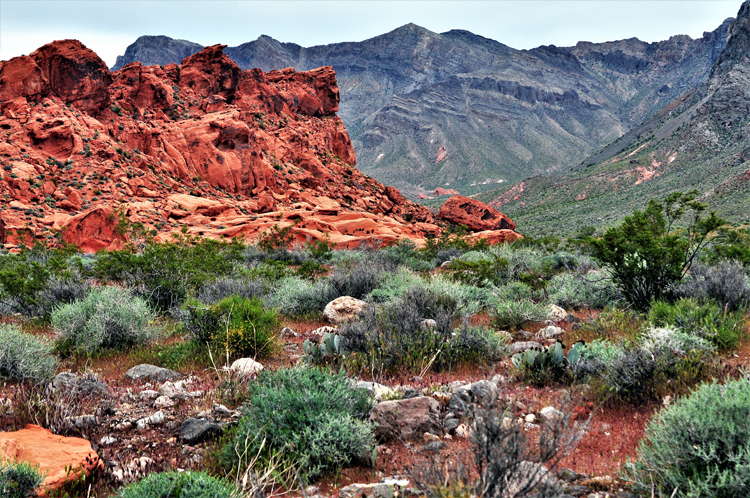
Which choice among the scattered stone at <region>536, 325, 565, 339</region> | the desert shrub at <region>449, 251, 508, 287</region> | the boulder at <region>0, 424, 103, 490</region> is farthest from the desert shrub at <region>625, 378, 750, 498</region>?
the desert shrub at <region>449, 251, 508, 287</region>

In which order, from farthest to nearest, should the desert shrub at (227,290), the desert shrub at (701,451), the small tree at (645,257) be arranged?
the desert shrub at (227,290) < the small tree at (645,257) < the desert shrub at (701,451)

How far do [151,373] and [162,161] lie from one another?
3541cm

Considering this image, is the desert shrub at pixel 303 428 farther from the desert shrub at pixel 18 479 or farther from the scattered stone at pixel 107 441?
the desert shrub at pixel 18 479

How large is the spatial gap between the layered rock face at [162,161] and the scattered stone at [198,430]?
73.3 ft

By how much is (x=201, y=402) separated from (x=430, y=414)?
218 cm

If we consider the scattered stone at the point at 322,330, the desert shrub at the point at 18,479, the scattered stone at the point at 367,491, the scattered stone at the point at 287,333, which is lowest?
the scattered stone at the point at 287,333

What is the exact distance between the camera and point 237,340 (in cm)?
574

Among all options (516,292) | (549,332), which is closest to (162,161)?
(516,292)

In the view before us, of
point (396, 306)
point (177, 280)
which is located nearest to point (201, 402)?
point (396, 306)

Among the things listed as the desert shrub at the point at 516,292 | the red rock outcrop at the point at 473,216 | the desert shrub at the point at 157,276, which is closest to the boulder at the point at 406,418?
the desert shrub at the point at 516,292

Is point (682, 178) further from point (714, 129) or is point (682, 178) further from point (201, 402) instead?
point (201, 402)

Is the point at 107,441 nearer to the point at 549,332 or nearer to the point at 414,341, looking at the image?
the point at 414,341

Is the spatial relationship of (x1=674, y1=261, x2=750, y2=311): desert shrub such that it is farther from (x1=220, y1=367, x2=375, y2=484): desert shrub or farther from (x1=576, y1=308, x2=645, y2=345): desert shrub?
(x1=220, y1=367, x2=375, y2=484): desert shrub

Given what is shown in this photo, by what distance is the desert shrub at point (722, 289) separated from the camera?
20.8 ft
